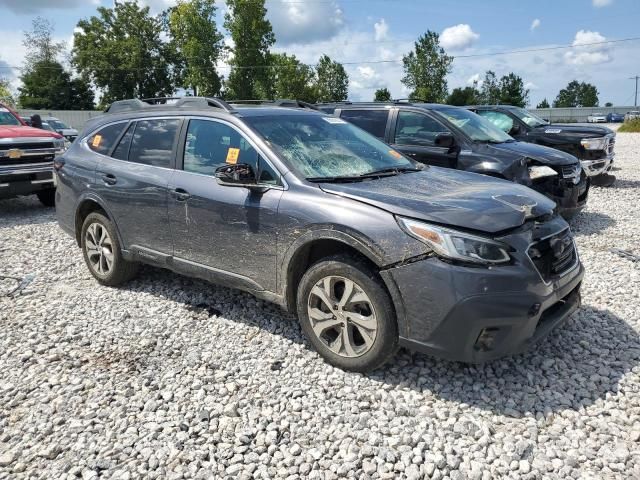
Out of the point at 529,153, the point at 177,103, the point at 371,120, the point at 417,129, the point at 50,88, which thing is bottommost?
the point at 529,153

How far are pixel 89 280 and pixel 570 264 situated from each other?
454 cm

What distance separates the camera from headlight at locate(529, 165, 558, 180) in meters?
6.82

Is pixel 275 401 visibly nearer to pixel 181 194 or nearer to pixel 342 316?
pixel 342 316

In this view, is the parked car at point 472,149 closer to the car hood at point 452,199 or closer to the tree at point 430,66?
the car hood at point 452,199

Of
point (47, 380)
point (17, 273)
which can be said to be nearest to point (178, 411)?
point (47, 380)

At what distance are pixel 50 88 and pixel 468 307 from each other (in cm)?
6687

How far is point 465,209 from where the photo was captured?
10.2 feet

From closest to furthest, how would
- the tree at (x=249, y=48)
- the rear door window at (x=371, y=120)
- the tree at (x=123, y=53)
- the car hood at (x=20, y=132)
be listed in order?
the rear door window at (x=371, y=120) → the car hood at (x=20, y=132) → the tree at (x=249, y=48) → the tree at (x=123, y=53)

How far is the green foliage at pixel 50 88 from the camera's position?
5900 centimetres

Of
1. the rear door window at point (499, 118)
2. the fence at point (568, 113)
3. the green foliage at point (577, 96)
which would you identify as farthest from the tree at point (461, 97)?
the green foliage at point (577, 96)

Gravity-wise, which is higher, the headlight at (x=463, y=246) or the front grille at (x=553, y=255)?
the headlight at (x=463, y=246)

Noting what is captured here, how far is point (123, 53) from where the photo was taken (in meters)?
58.1

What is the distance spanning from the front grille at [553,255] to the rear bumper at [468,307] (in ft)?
0.36

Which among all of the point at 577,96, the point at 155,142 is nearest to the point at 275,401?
the point at 155,142
